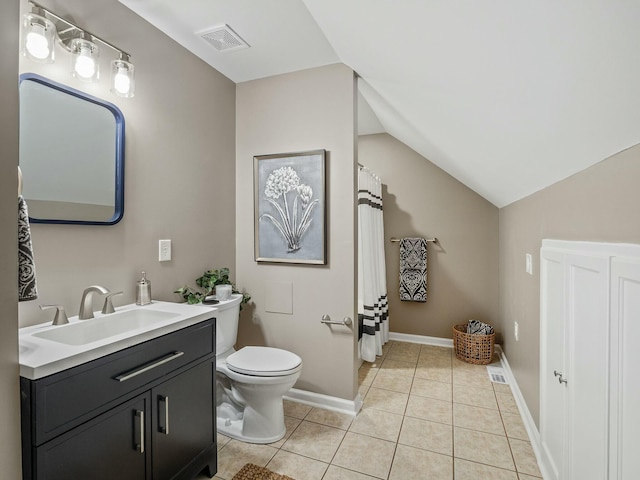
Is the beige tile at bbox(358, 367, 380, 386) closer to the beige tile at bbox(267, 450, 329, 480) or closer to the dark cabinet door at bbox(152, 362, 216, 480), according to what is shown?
the beige tile at bbox(267, 450, 329, 480)

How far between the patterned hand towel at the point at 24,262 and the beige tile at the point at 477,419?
7.62ft

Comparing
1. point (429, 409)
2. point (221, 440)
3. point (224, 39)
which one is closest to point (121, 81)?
point (224, 39)

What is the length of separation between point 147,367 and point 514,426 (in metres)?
2.17

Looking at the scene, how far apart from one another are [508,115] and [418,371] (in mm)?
2360

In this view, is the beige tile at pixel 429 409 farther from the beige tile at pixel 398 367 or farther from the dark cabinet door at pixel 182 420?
the dark cabinet door at pixel 182 420

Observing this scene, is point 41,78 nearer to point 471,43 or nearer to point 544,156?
point 471,43

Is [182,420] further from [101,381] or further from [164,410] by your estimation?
[101,381]

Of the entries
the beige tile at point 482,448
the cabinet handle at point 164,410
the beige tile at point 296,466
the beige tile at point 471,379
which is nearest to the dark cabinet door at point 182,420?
the cabinet handle at point 164,410

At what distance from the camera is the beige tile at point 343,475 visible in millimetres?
1646

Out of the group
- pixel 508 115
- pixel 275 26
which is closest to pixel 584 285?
pixel 508 115

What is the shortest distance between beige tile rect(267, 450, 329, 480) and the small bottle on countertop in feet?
3.59

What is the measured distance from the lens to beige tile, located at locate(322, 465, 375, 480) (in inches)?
64.8

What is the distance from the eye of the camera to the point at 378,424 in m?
2.12

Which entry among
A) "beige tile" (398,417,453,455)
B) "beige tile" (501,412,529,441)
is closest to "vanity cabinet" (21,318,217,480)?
"beige tile" (398,417,453,455)
